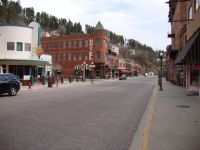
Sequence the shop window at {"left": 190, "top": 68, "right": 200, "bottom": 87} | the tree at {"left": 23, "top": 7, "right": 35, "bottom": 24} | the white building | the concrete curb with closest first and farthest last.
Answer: the concrete curb
the shop window at {"left": 190, "top": 68, "right": 200, "bottom": 87}
the white building
the tree at {"left": 23, "top": 7, "right": 35, "bottom": 24}

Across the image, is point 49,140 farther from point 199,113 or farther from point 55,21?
point 55,21

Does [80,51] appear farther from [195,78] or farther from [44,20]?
[44,20]

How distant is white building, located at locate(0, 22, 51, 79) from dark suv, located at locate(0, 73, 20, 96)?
1990 centimetres

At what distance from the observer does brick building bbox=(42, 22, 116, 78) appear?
82312 millimetres

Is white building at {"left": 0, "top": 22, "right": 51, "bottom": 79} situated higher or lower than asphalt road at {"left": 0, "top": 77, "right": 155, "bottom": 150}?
higher

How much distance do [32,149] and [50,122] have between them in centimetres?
380

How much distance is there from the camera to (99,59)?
82500 millimetres

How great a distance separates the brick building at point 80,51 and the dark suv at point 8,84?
55303mm

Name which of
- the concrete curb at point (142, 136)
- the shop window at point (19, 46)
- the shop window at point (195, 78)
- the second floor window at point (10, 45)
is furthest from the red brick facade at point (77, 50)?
the concrete curb at point (142, 136)

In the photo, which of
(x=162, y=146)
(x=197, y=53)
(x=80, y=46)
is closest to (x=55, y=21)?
(x=80, y=46)

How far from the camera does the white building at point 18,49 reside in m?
43.8

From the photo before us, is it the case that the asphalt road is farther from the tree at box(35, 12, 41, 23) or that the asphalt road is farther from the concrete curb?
the tree at box(35, 12, 41, 23)

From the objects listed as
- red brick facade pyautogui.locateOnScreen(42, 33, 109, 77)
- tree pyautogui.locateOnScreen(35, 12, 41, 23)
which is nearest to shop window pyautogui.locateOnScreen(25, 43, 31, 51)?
red brick facade pyautogui.locateOnScreen(42, 33, 109, 77)

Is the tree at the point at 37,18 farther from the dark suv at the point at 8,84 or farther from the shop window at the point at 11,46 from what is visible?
the dark suv at the point at 8,84
